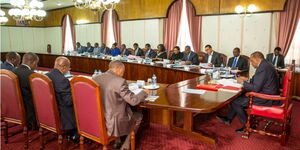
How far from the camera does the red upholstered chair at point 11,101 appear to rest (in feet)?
9.03

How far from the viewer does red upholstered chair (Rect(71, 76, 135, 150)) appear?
7.11ft

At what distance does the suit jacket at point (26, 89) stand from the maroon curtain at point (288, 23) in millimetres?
5637

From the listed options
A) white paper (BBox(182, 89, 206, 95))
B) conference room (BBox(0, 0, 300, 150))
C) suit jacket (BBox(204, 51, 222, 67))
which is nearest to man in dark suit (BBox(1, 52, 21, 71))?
conference room (BBox(0, 0, 300, 150))

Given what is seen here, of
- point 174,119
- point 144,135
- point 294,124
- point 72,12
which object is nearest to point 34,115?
point 144,135

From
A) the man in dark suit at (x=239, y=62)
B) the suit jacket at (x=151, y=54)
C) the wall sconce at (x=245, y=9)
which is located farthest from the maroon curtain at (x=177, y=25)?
the man in dark suit at (x=239, y=62)

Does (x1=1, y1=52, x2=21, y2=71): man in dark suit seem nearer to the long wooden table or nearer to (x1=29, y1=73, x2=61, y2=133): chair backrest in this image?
(x1=29, y1=73, x2=61, y2=133): chair backrest

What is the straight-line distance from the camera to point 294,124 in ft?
12.0

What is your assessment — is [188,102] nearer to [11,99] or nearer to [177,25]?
[11,99]

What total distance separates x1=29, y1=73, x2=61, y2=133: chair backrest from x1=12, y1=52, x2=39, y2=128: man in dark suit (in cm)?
34

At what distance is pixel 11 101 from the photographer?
2883 mm

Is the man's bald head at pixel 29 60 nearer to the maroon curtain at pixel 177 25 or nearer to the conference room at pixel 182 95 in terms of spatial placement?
the conference room at pixel 182 95

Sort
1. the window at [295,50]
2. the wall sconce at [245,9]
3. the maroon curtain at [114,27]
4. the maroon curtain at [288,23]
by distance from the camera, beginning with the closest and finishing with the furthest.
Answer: the maroon curtain at [288,23] < the window at [295,50] < the wall sconce at [245,9] < the maroon curtain at [114,27]

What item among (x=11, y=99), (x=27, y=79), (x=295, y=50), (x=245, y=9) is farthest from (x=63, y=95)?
(x=295, y=50)

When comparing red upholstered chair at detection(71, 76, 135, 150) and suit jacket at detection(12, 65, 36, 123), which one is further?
suit jacket at detection(12, 65, 36, 123)
